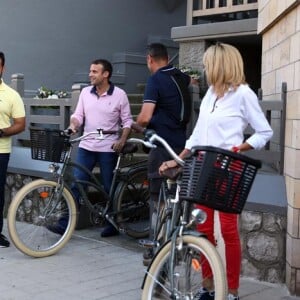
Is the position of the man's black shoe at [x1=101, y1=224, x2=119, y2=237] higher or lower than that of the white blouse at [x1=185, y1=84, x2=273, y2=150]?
lower

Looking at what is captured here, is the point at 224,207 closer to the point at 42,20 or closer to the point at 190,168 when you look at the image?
the point at 190,168

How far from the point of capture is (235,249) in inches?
156

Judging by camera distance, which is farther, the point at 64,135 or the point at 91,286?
the point at 64,135

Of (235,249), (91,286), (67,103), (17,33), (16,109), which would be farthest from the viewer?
(17,33)

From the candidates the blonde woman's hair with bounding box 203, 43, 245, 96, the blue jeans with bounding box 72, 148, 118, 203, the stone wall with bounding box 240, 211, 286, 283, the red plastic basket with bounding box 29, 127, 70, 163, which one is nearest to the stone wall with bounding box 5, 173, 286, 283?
the stone wall with bounding box 240, 211, 286, 283

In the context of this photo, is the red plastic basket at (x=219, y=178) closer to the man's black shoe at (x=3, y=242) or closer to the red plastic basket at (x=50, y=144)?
the red plastic basket at (x=50, y=144)

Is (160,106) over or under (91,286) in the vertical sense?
over

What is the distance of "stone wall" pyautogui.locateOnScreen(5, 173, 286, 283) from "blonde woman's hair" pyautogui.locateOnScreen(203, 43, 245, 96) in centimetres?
152

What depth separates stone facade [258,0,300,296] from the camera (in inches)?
188

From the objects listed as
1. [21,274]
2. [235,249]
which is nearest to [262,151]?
[235,249]

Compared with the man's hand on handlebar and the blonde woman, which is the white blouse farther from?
the man's hand on handlebar

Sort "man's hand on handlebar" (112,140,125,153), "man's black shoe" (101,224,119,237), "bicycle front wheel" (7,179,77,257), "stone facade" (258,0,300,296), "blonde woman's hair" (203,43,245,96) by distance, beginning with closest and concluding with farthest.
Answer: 1. "blonde woman's hair" (203,43,245,96)
2. "stone facade" (258,0,300,296)
3. "bicycle front wheel" (7,179,77,257)
4. "man's hand on handlebar" (112,140,125,153)
5. "man's black shoe" (101,224,119,237)

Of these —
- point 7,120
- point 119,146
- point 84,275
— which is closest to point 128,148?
point 119,146

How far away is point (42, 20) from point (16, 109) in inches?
189
